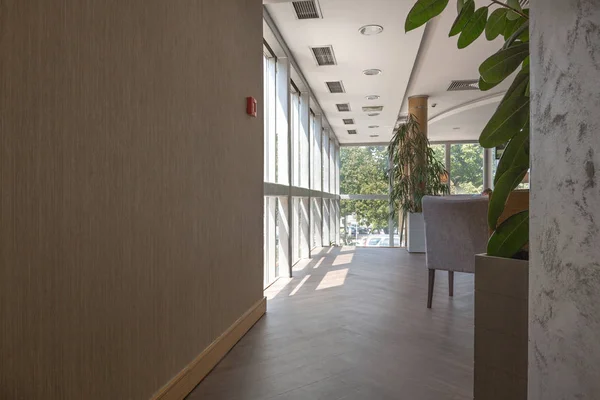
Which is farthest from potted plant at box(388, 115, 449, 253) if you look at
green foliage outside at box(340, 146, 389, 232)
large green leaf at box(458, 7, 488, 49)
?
green foliage outside at box(340, 146, 389, 232)

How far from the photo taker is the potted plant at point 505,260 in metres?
1.26

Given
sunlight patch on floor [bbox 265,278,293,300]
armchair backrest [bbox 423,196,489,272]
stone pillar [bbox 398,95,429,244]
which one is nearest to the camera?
armchair backrest [bbox 423,196,489,272]

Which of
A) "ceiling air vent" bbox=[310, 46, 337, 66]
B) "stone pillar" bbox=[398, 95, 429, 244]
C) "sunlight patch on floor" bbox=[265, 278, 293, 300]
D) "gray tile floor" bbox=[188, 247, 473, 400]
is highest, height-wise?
"ceiling air vent" bbox=[310, 46, 337, 66]

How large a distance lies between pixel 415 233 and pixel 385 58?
3.35m

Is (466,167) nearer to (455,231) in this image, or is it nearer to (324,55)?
(324,55)

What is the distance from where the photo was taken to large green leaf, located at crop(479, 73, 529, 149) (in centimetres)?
127

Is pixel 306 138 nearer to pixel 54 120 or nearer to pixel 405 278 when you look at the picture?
pixel 405 278

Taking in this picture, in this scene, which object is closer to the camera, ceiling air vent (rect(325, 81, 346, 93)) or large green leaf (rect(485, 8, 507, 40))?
large green leaf (rect(485, 8, 507, 40))

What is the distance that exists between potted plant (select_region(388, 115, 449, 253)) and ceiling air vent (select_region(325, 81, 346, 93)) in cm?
133

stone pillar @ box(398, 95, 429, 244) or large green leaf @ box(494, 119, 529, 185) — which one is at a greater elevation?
stone pillar @ box(398, 95, 429, 244)

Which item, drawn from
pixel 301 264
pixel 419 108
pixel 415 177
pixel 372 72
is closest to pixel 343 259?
pixel 301 264

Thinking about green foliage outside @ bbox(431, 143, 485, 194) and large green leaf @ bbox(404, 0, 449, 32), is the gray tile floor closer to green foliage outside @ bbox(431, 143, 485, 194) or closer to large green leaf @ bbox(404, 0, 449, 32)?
large green leaf @ bbox(404, 0, 449, 32)

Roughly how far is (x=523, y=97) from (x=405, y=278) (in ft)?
14.0

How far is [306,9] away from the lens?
A: 4.58 m
